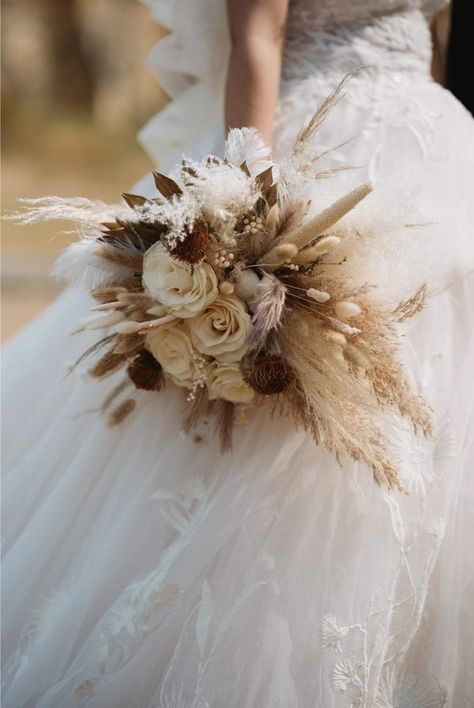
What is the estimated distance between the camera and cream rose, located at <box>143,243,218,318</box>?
1091mm

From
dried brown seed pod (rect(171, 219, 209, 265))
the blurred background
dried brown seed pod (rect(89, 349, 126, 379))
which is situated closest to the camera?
dried brown seed pod (rect(171, 219, 209, 265))

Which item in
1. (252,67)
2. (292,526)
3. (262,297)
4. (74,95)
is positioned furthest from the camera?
(74,95)

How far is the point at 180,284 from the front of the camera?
1093 millimetres

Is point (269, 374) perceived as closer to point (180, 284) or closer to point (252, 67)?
point (180, 284)

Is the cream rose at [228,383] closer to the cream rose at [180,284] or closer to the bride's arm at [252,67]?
the cream rose at [180,284]

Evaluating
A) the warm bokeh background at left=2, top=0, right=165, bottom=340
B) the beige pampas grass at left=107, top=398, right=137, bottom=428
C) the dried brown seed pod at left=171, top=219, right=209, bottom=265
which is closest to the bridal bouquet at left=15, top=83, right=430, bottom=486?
the dried brown seed pod at left=171, top=219, right=209, bottom=265

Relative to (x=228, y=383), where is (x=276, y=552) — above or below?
below

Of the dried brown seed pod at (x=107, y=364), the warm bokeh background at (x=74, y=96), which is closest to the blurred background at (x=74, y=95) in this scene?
the warm bokeh background at (x=74, y=96)

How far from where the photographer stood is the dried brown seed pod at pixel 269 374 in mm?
1069

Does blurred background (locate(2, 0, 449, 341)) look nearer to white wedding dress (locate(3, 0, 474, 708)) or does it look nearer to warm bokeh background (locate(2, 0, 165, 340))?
warm bokeh background (locate(2, 0, 165, 340))

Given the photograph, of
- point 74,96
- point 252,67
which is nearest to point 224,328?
point 252,67

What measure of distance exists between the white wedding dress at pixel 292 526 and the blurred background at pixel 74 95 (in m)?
6.16

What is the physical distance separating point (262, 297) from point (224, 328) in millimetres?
77

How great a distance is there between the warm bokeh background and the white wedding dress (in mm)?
6112
